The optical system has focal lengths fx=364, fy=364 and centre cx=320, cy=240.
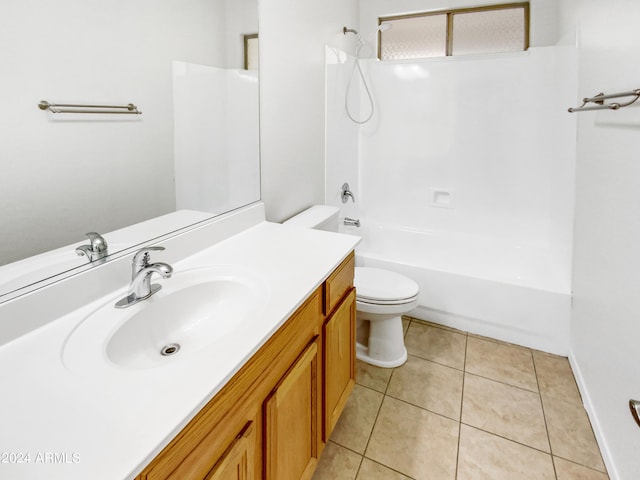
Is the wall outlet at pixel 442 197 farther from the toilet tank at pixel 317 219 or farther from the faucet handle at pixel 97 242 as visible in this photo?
the faucet handle at pixel 97 242

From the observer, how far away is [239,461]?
0.78 metres

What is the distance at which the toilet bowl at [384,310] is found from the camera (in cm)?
189

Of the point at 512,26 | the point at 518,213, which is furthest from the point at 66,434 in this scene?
the point at 512,26

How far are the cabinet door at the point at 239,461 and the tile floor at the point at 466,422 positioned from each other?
71 cm

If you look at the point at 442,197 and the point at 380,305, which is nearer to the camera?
the point at 380,305

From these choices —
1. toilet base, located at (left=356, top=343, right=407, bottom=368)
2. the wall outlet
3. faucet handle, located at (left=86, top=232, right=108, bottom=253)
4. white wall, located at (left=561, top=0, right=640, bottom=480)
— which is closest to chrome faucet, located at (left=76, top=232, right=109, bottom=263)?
faucet handle, located at (left=86, top=232, right=108, bottom=253)

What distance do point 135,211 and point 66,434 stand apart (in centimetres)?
70

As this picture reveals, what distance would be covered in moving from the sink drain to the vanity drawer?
0.47 metres

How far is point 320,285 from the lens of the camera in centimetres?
118

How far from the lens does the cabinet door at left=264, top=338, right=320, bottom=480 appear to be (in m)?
0.91

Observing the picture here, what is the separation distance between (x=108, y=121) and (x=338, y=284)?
875 millimetres

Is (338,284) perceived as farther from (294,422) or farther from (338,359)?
(294,422)

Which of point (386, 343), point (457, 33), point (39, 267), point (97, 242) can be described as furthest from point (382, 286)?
point (457, 33)

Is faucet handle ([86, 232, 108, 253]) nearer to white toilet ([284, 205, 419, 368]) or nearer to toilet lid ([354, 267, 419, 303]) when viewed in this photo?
white toilet ([284, 205, 419, 368])
